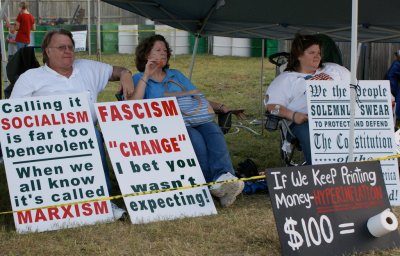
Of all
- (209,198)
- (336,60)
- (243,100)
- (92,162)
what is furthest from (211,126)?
(243,100)

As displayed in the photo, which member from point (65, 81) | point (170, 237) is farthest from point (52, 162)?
point (170, 237)

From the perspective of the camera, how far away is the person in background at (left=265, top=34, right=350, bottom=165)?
6219 mm

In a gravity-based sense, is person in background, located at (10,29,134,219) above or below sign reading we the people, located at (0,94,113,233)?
above

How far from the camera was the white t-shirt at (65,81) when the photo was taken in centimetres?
565

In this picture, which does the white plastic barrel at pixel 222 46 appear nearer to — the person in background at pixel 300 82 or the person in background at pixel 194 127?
the person in background at pixel 300 82

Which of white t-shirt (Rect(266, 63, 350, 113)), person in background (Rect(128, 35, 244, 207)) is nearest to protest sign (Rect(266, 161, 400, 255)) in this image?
person in background (Rect(128, 35, 244, 207))

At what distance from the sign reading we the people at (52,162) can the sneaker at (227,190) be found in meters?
0.83

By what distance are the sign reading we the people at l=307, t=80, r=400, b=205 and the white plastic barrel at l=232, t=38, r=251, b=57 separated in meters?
17.7

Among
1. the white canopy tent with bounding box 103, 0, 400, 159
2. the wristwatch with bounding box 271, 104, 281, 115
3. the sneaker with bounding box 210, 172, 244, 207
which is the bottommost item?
the sneaker with bounding box 210, 172, 244, 207

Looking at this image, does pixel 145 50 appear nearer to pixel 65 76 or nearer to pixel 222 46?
pixel 65 76

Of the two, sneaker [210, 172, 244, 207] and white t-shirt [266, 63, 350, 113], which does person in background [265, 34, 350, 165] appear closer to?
white t-shirt [266, 63, 350, 113]

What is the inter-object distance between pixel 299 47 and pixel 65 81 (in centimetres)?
205

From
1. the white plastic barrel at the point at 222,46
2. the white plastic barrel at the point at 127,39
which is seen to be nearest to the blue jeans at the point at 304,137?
the white plastic barrel at the point at 222,46

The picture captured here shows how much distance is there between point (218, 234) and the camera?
4996 millimetres
